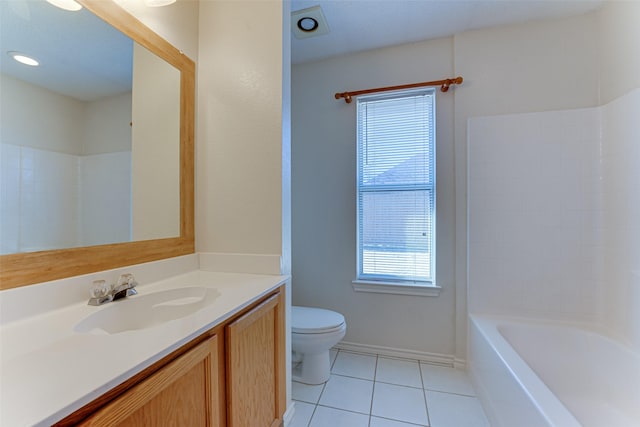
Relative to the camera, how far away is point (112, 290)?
0.94 meters

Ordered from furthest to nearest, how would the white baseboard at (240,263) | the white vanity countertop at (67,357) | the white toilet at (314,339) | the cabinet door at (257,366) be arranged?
the white toilet at (314,339), the white baseboard at (240,263), the cabinet door at (257,366), the white vanity countertop at (67,357)

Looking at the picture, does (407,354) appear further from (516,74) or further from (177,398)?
(516,74)

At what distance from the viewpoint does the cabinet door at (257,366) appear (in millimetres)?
880

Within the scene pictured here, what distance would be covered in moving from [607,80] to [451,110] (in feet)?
2.85

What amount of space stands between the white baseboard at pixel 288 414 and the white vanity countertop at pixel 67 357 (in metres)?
0.85

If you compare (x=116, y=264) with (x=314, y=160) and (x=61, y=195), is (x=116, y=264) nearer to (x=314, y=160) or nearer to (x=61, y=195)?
(x=61, y=195)

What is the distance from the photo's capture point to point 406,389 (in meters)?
1.67

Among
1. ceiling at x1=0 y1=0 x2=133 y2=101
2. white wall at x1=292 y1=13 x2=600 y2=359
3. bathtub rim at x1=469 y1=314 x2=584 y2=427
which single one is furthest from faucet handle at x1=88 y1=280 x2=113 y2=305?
bathtub rim at x1=469 y1=314 x2=584 y2=427

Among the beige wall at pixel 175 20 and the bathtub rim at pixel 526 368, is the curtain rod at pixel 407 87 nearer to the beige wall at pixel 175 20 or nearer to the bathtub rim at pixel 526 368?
the beige wall at pixel 175 20

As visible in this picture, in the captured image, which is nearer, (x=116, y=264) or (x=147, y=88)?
(x=116, y=264)

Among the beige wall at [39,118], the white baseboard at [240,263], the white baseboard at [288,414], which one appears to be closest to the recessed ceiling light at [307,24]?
the beige wall at [39,118]

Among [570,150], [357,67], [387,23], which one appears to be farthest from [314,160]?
A: [570,150]

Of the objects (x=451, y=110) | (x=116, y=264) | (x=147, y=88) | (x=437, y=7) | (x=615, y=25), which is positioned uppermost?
(x=437, y=7)

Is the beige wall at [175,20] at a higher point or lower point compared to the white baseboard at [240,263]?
higher
